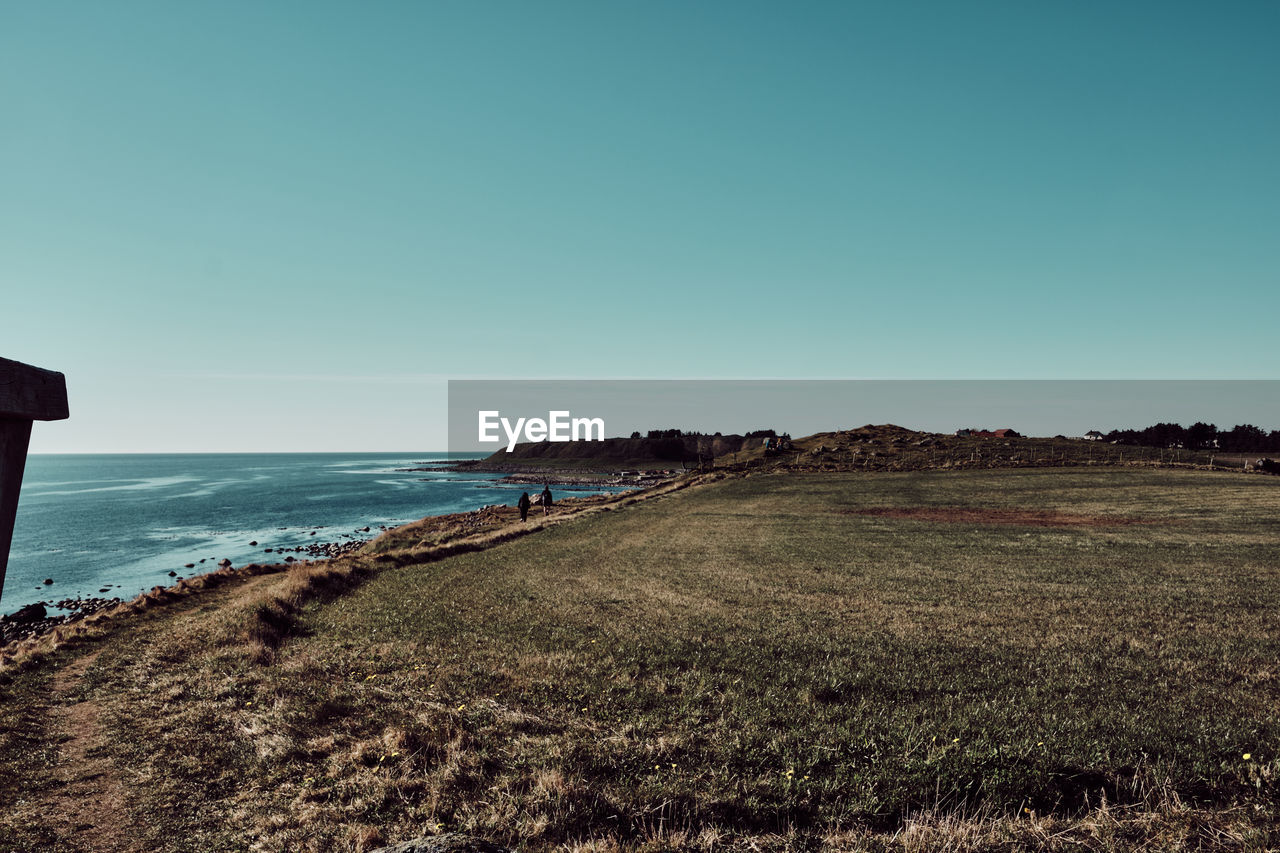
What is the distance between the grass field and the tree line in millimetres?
146614

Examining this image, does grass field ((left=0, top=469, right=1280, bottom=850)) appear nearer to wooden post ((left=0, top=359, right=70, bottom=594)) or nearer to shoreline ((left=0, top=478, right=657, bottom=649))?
wooden post ((left=0, top=359, right=70, bottom=594))

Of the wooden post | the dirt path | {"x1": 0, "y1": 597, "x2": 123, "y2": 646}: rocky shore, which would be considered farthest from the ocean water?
the wooden post

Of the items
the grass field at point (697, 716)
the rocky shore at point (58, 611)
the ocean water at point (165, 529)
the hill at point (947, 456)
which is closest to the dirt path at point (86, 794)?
the grass field at point (697, 716)

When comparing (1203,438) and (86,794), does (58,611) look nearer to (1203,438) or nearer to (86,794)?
(86,794)

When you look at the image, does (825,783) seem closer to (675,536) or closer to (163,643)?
(163,643)

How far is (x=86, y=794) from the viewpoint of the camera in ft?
27.1

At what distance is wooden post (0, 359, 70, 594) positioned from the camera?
2.88 metres

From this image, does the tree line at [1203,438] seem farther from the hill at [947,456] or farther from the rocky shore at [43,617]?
the rocky shore at [43,617]

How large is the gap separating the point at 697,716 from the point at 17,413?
28.8ft

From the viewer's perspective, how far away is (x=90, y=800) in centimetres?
809

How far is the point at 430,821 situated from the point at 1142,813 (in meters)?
7.59

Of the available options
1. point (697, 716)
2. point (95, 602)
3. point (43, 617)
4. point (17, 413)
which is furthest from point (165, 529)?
point (17, 413)

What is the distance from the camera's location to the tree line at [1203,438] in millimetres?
134625

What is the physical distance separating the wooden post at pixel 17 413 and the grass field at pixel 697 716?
5231 millimetres
